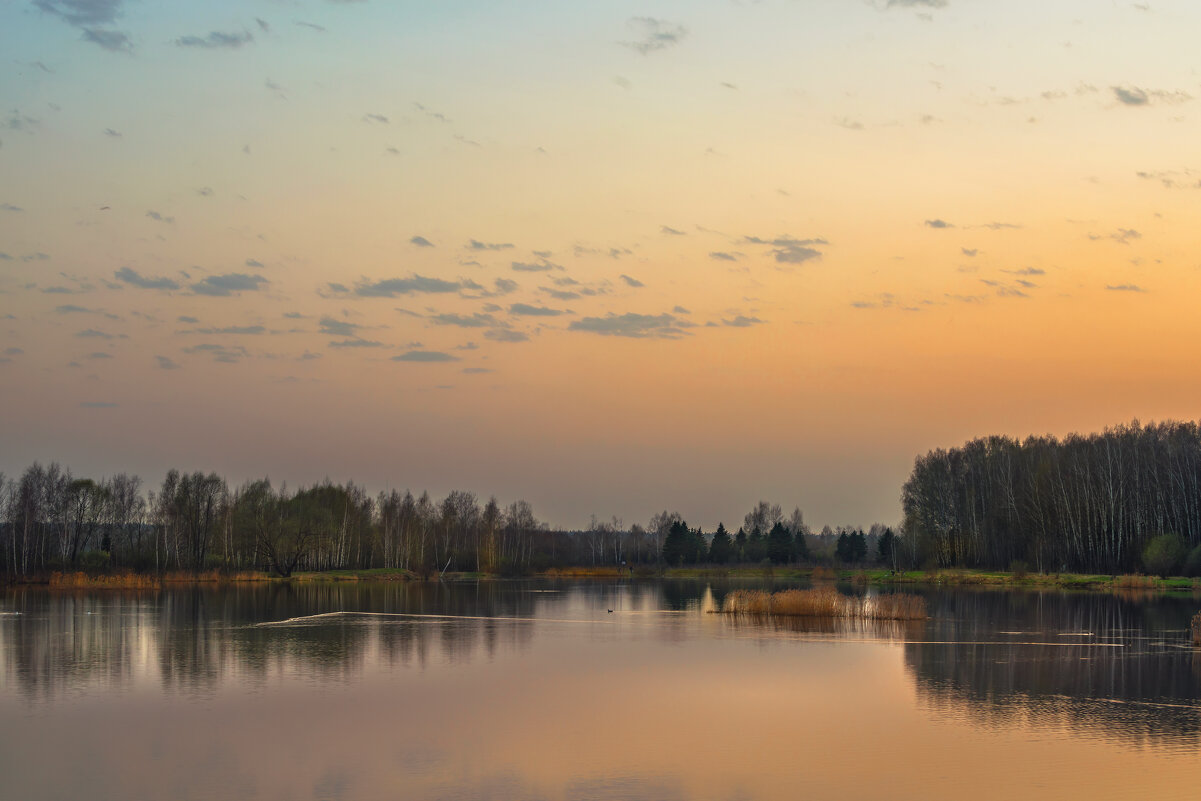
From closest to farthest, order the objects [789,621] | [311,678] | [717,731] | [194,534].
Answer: [717,731] < [311,678] < [789,621] < [194,534]

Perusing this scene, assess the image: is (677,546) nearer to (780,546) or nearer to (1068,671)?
(780,546)

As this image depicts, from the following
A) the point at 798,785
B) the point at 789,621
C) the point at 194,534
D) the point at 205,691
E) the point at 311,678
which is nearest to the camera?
the point at 798,785

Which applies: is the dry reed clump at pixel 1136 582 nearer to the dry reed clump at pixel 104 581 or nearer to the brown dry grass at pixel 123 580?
the brown dry grass at pixel 123 580

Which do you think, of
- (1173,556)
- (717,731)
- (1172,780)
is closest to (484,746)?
(717,731)

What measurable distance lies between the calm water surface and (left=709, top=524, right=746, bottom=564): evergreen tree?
85688 millimetres

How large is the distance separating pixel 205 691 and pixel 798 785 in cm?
1328

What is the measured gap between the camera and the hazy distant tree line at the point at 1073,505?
73625 mm

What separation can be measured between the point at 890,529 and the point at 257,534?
211 ft

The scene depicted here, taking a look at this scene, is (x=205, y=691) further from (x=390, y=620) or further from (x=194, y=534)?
(x=194, y=534)

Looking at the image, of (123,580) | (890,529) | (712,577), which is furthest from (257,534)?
(890,529)

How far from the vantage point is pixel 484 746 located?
17.0 meters

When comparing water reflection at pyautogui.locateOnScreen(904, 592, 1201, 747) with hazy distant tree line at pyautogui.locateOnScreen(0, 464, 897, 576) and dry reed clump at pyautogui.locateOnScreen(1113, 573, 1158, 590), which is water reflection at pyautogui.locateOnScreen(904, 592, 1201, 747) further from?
hazy distant tree line at pyautogui.locateOnScreen(0, 464, 897, 576)

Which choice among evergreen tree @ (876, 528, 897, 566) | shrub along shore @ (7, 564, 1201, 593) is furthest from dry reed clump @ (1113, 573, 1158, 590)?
evergreen tree @ (876, 528, 897, 566)

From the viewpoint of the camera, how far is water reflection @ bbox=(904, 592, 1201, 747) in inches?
773
